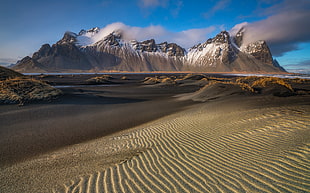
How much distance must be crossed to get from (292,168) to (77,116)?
367 inches

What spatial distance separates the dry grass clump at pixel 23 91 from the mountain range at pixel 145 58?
129m

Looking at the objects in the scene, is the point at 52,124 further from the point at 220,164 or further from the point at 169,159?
the point at 220,164

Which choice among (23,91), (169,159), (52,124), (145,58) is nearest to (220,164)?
(169,159)

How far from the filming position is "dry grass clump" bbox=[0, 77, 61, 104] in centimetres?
1039

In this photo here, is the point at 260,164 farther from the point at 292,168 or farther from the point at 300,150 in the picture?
the point at 300,150

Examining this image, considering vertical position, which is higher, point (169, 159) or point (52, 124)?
point (169, 159)

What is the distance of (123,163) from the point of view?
362cm

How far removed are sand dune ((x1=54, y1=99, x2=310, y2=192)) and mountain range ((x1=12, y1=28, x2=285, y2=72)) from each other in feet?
465

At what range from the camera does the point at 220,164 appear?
3174mm

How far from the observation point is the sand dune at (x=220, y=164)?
2539mm

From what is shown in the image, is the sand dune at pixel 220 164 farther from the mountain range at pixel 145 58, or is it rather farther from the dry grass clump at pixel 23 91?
the mountain range at pixel 145 58

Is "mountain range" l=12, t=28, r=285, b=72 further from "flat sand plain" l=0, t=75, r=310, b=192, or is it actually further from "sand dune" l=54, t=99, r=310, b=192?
"sand dune" l=54, t=99, r=310, b=192

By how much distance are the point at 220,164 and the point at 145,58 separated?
174 m

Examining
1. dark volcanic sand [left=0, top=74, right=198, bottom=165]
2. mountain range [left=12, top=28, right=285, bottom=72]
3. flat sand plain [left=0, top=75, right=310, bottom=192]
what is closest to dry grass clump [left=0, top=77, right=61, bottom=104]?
dark volcanic sand [left=0, top=74, right=198, bottom=165]
